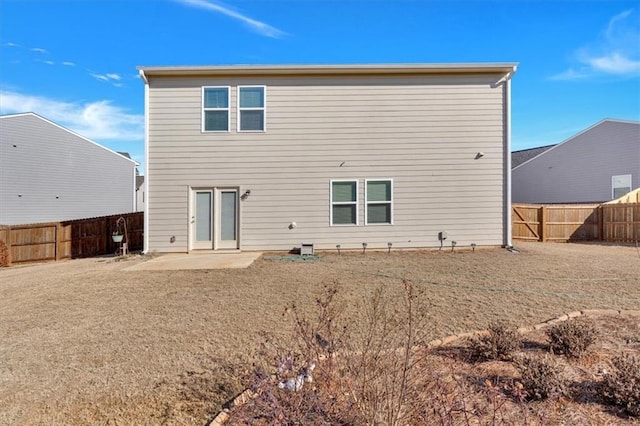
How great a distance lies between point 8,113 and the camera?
56.0 feet

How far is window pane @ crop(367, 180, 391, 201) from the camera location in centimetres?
990

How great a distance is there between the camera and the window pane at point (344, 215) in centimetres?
988

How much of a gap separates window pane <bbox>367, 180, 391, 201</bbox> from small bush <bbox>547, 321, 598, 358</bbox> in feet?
22.7

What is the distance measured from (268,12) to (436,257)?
8.77 m

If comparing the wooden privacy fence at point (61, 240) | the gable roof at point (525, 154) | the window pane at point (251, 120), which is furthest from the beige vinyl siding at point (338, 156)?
the gable roof at point (525, 154)

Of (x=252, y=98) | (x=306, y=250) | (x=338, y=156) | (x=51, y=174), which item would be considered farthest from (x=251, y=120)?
(x=51, y=174)

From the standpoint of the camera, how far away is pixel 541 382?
2387mm

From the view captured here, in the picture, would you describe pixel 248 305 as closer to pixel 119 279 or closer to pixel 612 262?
pixel 119 279

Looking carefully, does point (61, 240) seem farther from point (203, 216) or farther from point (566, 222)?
point (566, 222)

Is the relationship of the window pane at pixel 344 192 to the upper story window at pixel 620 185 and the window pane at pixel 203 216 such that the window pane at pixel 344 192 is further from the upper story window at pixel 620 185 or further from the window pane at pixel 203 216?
the upper story window at pixel 620 185

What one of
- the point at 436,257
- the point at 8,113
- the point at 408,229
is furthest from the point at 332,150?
the point at 8,113

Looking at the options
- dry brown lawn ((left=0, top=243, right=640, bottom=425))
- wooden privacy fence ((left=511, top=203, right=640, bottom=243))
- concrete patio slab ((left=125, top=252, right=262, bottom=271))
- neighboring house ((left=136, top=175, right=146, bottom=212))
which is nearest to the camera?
dry brown lawn ((left=0, top=243, right=640, bottom=425))

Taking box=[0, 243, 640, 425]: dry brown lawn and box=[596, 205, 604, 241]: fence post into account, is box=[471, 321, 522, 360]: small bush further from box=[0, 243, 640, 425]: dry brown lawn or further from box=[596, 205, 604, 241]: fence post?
box=[596, 205, 604, 241]: fence post

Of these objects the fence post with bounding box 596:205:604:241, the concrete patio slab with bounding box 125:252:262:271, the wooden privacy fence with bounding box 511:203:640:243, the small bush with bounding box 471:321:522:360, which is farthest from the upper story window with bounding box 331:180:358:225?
the fence post with bounding box 596:205:604:241
